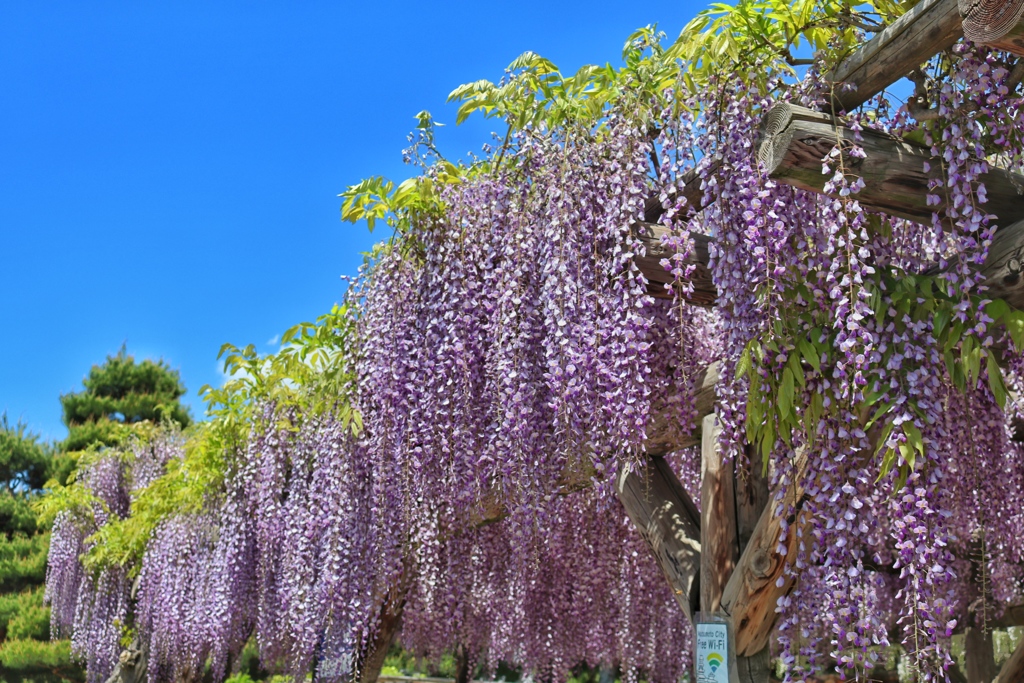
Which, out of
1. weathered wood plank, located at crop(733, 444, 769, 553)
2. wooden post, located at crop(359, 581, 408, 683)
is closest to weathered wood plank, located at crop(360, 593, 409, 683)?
wooden post, located at crop(359, 581, 408, 683)

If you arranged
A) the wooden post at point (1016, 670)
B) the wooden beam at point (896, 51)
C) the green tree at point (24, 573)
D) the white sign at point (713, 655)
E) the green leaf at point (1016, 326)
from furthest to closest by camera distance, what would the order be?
the green tree at point (24, 573), the wooden post at point (1016, 670), the white sign at point (713, 655), the green leaf at point (1016, 326), the wooden beam at point (896, 51)

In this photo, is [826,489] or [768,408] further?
[768,408]

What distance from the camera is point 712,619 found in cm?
394

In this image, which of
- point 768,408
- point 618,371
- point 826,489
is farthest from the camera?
point 618,371

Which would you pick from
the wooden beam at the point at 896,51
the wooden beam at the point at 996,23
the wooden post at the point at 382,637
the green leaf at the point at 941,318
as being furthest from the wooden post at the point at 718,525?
the wooden post at the point at 382,637

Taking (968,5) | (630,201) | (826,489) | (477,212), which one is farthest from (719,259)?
(477,212)

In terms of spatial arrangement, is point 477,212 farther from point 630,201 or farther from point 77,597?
point 77,597

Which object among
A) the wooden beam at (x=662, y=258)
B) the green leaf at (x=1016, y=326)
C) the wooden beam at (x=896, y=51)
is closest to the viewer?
the wooden beam at (x=896, y=51)

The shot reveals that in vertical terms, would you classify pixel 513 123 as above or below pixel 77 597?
above

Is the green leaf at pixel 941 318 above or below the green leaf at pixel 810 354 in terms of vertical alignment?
above

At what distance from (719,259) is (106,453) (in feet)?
35.2

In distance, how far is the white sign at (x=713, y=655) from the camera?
3834mm

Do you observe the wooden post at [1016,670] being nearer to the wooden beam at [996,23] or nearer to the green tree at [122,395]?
the wooden beam at [996,23]

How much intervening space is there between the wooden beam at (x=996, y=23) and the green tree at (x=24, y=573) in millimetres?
14491
